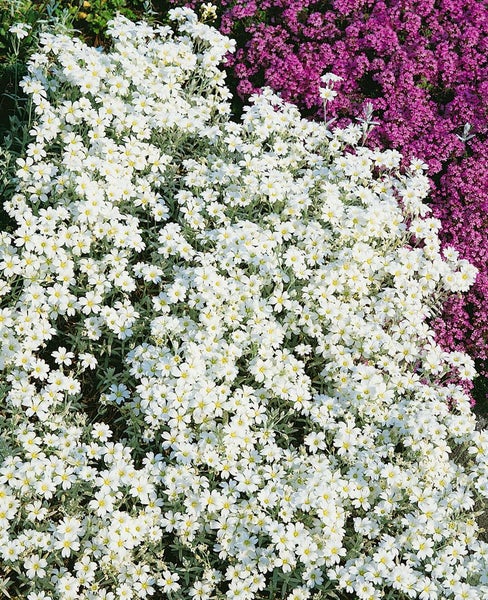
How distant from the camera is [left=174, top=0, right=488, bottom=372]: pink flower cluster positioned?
599cm

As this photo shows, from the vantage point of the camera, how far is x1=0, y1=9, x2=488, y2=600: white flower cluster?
4.03 m

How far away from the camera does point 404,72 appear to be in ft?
21.0

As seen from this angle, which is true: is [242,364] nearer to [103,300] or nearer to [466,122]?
[103,300]

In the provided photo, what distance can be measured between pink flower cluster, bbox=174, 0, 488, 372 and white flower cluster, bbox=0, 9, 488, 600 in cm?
53

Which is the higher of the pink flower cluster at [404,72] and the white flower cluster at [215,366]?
the pink flower cluster at [404,72]

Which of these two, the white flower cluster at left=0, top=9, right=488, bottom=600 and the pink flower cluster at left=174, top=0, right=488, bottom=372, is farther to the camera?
the pink flower cluster at left=174, top=0, right=488, bottom=372

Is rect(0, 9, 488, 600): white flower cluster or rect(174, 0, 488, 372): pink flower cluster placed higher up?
rect(174, 0, 488, 372): pink flower cluster

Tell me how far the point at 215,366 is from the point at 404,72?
327 cm

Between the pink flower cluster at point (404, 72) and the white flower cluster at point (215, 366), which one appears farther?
the pink flower cluster at point (404, 72)

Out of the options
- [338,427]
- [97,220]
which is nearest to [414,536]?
[338,427]

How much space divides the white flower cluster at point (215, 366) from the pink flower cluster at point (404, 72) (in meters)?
0.53

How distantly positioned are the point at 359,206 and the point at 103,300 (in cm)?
182

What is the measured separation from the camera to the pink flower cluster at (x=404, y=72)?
236 inches

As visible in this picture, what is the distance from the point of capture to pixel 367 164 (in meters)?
5.44
